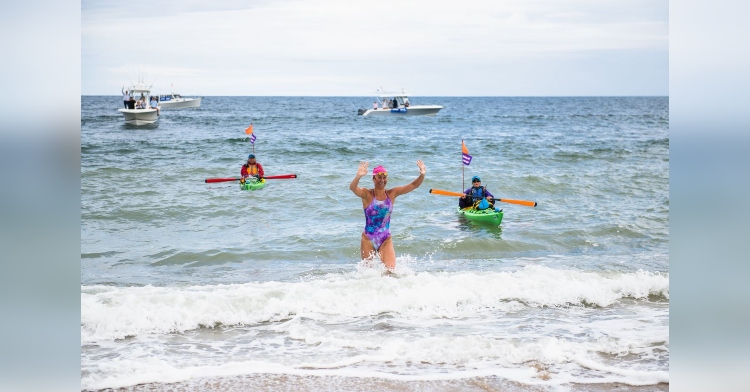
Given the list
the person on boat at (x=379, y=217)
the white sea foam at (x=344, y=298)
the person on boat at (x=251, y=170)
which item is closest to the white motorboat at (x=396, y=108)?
the person on boat at (x=251, y=170)

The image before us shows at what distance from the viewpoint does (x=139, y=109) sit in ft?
73.4

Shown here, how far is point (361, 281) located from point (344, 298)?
352 mm

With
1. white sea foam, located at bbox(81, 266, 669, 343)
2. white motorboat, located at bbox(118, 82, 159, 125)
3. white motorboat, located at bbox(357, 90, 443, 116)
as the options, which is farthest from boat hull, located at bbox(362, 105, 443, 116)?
white sea foam, located at bbox(81, 266, 669, 343)

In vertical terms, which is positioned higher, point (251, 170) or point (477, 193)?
point (251, 170)

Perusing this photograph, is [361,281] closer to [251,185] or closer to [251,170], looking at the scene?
[251,185]

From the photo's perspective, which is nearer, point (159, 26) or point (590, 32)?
point (159, 26)

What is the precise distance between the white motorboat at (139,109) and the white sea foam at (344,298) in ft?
60.0

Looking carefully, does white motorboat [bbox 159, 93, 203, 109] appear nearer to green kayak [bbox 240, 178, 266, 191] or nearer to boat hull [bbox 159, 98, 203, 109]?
boat hull [bbox 159, 98, 203, 109]

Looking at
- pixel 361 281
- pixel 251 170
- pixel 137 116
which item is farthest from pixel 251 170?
pixel 137 116

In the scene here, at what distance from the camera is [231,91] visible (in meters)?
23.0

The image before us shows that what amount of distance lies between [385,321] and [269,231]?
11.8ft

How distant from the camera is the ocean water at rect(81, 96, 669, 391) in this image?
10.4ft

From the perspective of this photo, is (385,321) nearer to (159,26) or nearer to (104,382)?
(104,382)
